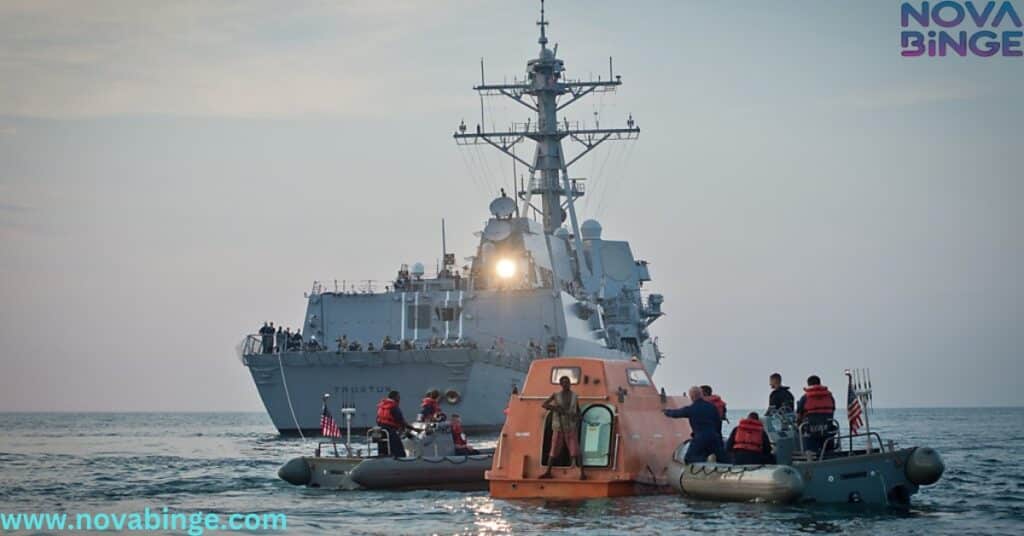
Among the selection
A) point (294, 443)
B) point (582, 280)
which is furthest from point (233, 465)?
point (582, 280)

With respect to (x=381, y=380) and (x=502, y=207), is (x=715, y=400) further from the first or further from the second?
(x=502, y=207)

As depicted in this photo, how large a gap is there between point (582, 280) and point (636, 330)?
517 cm

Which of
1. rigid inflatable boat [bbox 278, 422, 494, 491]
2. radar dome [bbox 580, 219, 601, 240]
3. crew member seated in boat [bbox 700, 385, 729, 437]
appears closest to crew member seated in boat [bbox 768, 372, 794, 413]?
crew member seated in boat [bbox 700, 385, 729, 437]

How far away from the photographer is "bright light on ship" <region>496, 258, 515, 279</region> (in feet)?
170

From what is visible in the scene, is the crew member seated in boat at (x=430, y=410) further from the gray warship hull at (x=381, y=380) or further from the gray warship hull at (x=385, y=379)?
the gray warship hull at (x=381, y=380)

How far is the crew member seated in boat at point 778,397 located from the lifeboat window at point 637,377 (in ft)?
6.09

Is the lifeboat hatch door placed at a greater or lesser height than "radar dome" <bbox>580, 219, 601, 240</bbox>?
lesser

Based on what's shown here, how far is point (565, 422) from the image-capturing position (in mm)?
20062

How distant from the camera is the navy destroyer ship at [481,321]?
1789 inches

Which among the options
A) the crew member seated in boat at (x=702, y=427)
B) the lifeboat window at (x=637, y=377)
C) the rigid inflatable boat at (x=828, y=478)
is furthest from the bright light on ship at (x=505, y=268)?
the rigid inflatable boat at (x=828, y=478)

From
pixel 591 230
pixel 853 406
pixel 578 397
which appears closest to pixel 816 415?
pixel 853 406

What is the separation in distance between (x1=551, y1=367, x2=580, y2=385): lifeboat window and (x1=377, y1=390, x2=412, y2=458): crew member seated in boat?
12.6ft

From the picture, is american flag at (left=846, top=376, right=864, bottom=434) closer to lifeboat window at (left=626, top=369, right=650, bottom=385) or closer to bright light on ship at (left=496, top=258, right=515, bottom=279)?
lifeboat window at (left=626, top=369, right=650, bottom=385)

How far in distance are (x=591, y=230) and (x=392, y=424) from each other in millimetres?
41909
